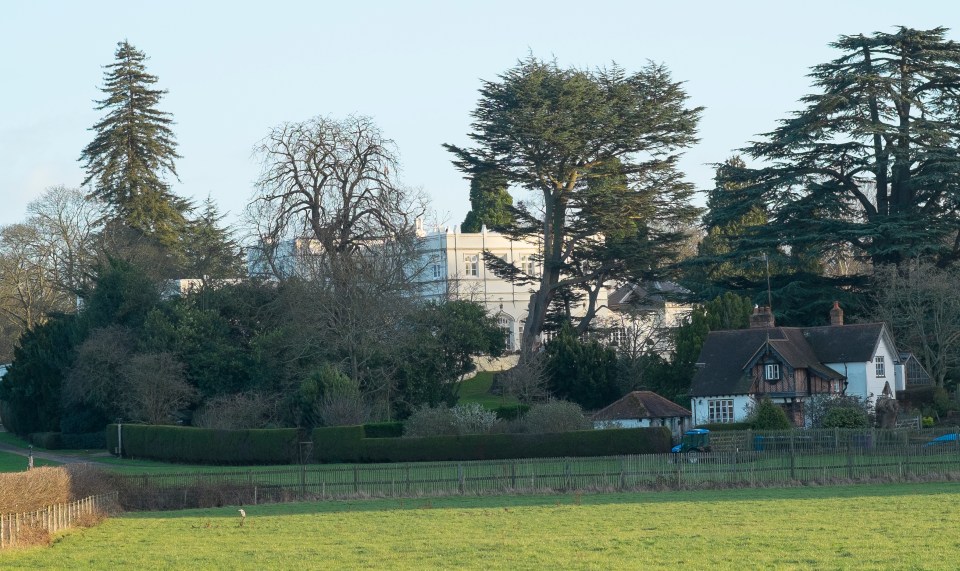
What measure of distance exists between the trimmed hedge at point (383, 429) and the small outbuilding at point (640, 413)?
27.2ft

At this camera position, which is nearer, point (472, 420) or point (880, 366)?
point (472, 420)

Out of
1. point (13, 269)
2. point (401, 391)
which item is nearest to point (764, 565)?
point (401, 391)

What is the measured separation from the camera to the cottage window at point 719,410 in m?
57.1

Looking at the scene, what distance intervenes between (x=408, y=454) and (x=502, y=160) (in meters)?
22.9

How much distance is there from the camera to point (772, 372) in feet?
185

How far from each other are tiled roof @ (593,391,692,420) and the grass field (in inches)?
757

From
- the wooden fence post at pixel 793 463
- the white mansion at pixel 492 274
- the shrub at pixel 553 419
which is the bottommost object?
the wooden fence post at pixel 793 463

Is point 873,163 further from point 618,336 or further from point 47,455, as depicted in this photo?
point 47,455

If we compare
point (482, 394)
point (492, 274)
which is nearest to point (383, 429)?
point (482, 394)

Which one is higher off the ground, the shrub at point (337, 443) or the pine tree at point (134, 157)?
the pine tree at point (134, 157)

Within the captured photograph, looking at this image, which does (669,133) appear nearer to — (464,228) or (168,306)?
(168,306)

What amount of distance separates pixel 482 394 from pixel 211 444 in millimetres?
23049

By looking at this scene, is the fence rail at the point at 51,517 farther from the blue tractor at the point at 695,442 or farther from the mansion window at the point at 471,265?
the mansion window at the point at 471,265

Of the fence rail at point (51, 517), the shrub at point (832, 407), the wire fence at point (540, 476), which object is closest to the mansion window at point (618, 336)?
the shrub at point (832, 407)
